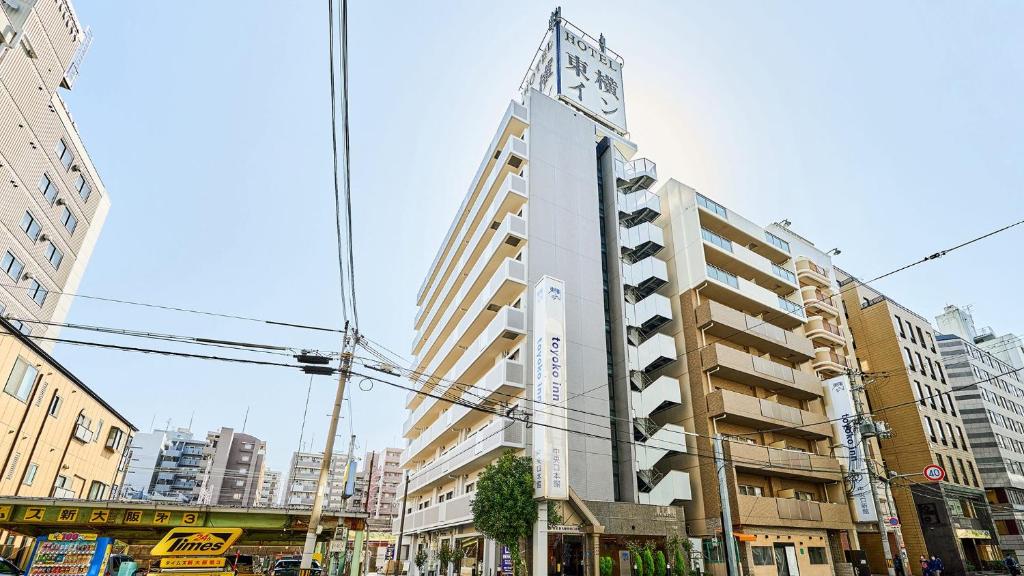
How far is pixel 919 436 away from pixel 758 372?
18032 mm

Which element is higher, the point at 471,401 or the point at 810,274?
the point at 810,274

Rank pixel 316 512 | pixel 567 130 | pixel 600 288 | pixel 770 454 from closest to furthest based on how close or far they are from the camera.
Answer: pixel 316 512 < pixel 770 454 < pixel 600 288 < pixel 567 130

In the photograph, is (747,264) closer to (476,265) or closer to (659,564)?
(476,265)

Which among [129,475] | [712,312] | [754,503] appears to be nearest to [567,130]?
[712,312]

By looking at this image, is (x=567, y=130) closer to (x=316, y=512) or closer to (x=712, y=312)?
(x=712, y=312)

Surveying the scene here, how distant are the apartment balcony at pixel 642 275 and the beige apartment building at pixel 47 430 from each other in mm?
30182

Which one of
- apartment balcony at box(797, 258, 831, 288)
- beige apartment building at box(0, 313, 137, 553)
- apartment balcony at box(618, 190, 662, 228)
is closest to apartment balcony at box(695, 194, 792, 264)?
apartment balcony at box(797, 258, 831, 288)

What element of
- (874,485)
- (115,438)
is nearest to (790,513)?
(874,485)

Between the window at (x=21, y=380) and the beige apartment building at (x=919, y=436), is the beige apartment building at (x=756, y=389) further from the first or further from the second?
the window at (x=21, y=380)

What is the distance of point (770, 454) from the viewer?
30094mm

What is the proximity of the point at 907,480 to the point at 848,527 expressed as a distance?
11.2 meters

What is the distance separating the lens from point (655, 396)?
1201 inches

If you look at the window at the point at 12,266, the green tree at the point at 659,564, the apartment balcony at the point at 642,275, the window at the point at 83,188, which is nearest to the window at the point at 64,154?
the window at the point at 83,188

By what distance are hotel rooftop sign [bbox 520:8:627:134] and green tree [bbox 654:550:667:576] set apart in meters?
32.0
